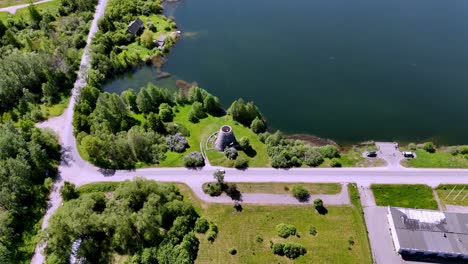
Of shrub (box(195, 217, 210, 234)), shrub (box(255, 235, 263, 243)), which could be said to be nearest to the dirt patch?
shrub (box(255, 235, 263, 243))

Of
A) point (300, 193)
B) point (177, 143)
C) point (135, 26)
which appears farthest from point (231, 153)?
point (135, 26)

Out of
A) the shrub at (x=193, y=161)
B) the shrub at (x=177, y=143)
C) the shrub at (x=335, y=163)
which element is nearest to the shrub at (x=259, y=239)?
the shrub at (x=193, y=161)

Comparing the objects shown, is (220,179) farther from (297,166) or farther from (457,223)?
(457,223)

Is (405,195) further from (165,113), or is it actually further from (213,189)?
(165,113)

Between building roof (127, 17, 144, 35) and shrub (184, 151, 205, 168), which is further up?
building roof (127, 17, 144, 35)

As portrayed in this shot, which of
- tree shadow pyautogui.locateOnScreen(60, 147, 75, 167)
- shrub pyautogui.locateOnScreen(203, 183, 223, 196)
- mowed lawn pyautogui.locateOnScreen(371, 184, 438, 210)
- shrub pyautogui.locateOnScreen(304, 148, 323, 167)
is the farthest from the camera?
tree shadow pyautogui.locateOnScreen(60, 147, 75, 167)

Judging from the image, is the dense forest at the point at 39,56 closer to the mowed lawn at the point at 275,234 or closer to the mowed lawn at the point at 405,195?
the mowed lawn at the point at 275,234

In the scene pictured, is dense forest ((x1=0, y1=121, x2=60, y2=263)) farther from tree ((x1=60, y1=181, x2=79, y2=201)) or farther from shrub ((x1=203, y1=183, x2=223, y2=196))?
shrub ((x1=203, y1=183, x2=223, y2=196))
